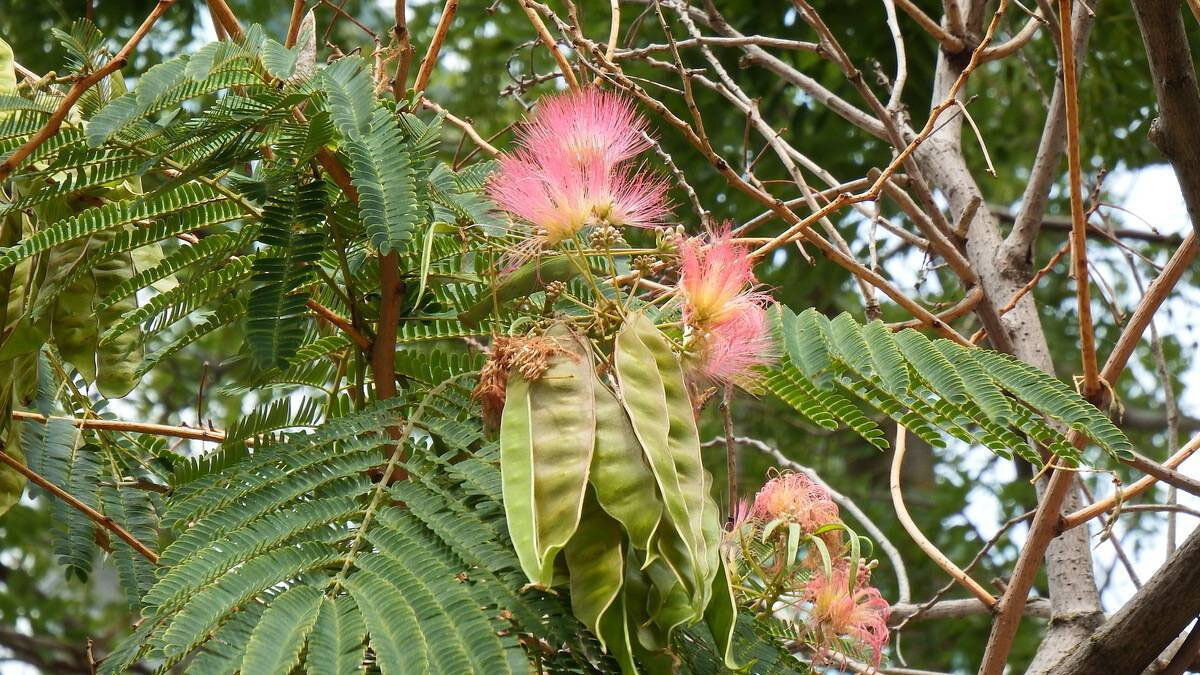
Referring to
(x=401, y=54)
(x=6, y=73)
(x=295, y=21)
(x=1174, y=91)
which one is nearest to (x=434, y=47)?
(x=401, y=54)

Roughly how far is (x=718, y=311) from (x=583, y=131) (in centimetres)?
32

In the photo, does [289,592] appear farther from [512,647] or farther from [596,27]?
[596,27]

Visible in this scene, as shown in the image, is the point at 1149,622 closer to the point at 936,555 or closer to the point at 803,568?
the point at 936,555

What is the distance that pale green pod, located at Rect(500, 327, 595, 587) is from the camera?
141 centimetres

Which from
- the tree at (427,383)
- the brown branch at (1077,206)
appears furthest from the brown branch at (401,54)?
the brown branch at (1077,206)

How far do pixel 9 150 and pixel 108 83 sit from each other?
0.78 ft

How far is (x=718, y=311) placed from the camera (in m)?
1.70

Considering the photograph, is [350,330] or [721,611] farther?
[350,330]

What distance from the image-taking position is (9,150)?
2051 millimetres

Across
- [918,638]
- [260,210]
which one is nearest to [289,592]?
[260,210]

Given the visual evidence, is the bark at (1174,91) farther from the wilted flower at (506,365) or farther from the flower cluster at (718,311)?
the wilted flower at (506,365)

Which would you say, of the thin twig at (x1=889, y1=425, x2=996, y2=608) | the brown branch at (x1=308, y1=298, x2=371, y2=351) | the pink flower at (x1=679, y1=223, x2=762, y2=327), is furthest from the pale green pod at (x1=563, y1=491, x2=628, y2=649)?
the thin twig at (x1=889, y1=425, x2=996, y2=608)

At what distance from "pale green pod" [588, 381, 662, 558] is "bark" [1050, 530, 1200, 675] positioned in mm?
1216

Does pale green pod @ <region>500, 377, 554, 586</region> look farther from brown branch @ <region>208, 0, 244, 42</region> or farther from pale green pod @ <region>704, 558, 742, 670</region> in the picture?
brown branch @ <region>208, 0, 244, 42</region>
